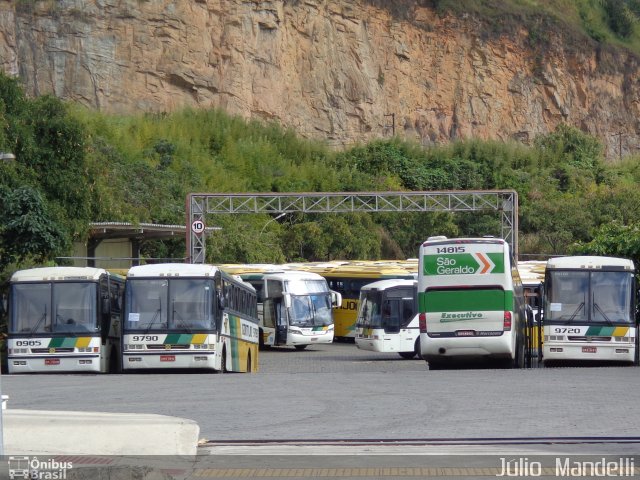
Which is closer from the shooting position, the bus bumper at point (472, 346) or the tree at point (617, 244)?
the bus bumper at point (472, 346)

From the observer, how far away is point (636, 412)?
1602 cm

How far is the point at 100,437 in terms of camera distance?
39.3 feet

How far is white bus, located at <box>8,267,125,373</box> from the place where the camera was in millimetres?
26141

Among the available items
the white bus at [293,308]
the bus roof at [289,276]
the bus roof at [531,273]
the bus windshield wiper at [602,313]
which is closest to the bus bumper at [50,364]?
the bus windshield wiper at [602,313]

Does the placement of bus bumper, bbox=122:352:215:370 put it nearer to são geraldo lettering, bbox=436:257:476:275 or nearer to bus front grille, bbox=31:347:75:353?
bus front grille, bbox=31:347:75:353

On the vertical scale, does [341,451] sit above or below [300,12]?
below

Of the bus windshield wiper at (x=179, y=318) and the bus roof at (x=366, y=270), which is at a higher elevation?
the bus windshield wiper at (x=179, y=318)

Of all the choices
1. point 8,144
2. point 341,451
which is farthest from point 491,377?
point 8,144

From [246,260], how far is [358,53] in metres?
29.4

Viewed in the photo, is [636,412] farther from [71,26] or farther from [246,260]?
[71,26]

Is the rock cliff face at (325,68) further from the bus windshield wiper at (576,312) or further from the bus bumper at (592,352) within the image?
the bus bumper at (592,352)

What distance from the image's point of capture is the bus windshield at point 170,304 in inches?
1010

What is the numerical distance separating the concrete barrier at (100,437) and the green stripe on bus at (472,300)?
49.4 ft

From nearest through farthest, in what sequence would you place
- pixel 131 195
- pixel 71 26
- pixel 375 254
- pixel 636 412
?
pixel 636 412 < pixel 131 195 < pixel 375 254 < pixel 71 26
